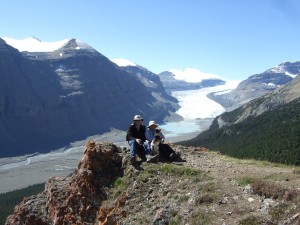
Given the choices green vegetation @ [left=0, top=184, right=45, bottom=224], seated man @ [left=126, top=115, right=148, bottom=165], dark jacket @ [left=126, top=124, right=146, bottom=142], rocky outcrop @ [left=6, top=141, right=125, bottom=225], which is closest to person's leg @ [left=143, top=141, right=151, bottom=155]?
seated man @ [left=126, top=115, right=148, bottom=165]

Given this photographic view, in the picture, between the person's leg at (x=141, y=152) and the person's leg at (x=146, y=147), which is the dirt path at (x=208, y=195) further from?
the person's leg at (x=146, y=147)

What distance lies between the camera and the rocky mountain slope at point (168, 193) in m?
19.8

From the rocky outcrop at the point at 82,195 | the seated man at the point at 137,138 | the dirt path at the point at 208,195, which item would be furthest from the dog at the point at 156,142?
the rocky outcrop at the point at 82,195

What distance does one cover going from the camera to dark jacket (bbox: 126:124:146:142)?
29.7 metres

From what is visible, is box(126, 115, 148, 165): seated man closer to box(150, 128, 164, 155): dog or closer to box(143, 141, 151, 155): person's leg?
box(143, 141, 151, 155): person's leg

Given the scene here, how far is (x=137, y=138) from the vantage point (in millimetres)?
29969

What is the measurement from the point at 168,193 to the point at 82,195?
755cm

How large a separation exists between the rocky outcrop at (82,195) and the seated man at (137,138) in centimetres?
169

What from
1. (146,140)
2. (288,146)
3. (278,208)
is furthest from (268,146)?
(278,208)

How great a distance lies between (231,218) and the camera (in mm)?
19266

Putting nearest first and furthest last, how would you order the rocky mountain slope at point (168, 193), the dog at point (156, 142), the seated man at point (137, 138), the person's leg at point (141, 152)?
the rocky mountain slope at point (168, 193) → the seated man at point (137, 138) → the person's leg at point (141, 152) → the dog at point (156, 142)

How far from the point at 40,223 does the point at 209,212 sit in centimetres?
1604

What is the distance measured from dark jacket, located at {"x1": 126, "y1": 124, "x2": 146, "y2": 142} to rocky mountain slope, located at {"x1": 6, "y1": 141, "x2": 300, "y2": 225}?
1.54 metres

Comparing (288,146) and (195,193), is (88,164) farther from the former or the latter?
(288,146)
